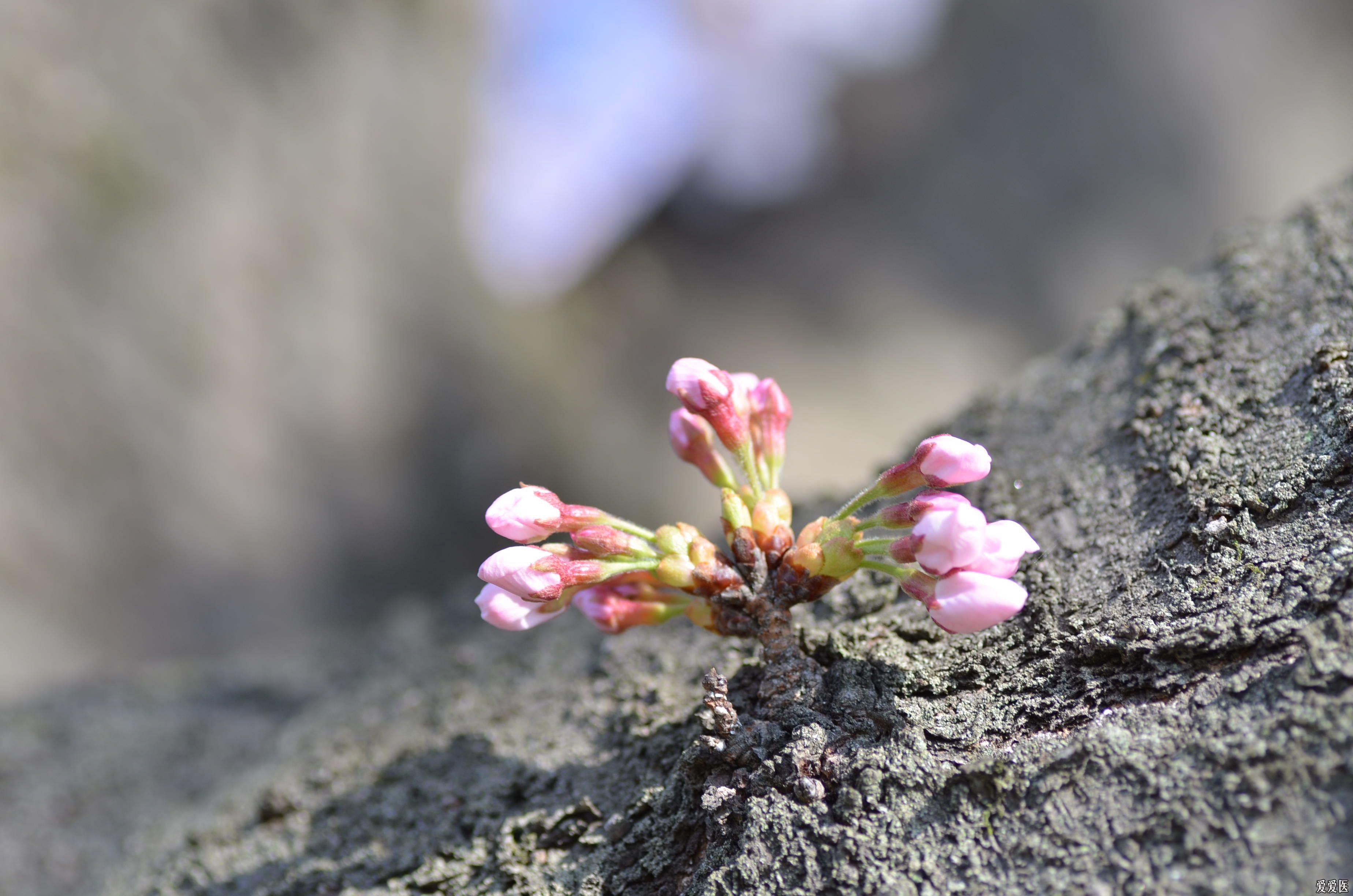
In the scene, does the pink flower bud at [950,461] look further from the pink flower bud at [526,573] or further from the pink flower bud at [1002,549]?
the pink flower bud at [526,573]

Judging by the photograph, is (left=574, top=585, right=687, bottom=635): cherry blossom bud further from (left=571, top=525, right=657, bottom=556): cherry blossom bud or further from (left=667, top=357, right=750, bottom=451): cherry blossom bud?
(left=667, top=357, right=750, bottom=451): cherry blossom bud

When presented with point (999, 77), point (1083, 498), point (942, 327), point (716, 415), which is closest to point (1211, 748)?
point (1083, 498)

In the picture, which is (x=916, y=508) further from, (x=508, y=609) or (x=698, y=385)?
(x=508, y=609)

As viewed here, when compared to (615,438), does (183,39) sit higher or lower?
higher

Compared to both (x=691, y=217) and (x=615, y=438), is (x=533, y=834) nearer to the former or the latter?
(x=615, y=438)

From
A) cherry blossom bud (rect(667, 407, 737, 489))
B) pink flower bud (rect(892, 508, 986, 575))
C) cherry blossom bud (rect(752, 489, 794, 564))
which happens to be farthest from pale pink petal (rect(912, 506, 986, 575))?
cherry blossom bud (rect(667, 407, 737, 489))

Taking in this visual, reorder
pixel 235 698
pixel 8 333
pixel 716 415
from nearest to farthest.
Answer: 1. pixel 716 415
2. pixel 235 698
3. pixel 8 333

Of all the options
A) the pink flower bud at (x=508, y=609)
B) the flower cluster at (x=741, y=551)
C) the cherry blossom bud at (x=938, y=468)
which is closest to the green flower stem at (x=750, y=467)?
the flower cluster at (x=741, y=551)

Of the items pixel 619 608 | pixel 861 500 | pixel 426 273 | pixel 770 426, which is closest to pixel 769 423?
pixel 770 426
